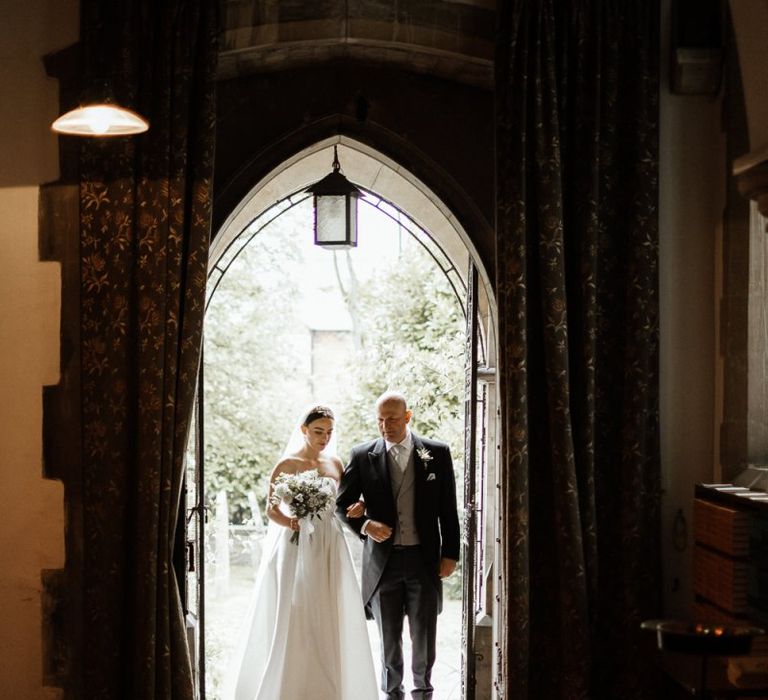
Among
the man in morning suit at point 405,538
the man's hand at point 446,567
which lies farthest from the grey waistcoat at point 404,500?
the man's hand at point 446,567

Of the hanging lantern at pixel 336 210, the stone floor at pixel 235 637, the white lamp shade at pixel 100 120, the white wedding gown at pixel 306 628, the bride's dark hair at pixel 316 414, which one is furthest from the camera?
the stone floor at pixel 235 637

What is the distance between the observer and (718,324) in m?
3.21

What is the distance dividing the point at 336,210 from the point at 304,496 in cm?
139

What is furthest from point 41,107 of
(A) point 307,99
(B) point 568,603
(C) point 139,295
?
(B) point 568,603

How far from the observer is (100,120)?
8.66 ft

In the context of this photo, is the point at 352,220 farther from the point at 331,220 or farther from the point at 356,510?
the point at 356,510

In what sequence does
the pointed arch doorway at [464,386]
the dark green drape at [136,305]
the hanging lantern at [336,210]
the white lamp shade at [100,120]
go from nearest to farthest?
the white lamp shade at [100,120] < the dark green drape at [136,305] < the pointed arch doorway at [464,386] < the hanging lantern at [336,210]

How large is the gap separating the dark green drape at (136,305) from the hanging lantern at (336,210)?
84cm

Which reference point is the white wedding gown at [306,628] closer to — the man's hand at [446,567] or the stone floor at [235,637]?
the man's hand at [446,567]

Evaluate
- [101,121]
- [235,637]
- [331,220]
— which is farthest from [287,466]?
[235,637]

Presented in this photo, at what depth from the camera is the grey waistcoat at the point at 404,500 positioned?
4.31 m

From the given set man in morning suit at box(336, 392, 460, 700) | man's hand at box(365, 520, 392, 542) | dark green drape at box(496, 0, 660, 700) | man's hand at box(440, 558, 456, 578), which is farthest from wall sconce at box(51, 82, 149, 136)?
man's hand at box(440, 558, 456, 578)

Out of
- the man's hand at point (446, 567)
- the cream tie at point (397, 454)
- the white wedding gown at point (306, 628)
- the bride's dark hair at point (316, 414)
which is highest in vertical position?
the bride's dark hair at point (316, 414)

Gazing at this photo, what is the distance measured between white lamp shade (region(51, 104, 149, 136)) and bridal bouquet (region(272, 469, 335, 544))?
214 cm
